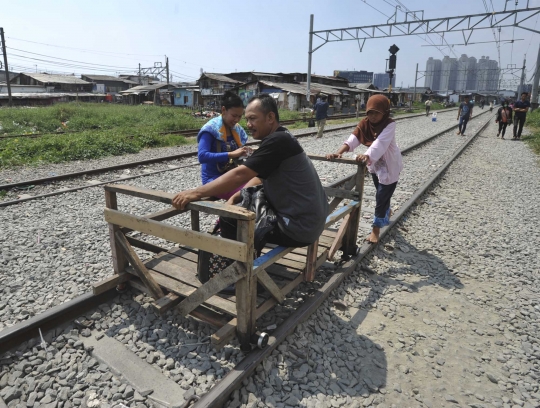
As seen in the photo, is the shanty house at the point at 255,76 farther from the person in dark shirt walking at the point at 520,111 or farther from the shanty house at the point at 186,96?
the person in dark shirt walking at the point at 520,111

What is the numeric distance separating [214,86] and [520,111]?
118 ft

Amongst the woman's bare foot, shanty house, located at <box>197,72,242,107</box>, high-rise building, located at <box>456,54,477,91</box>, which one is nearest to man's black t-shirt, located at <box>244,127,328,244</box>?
the woman's bare foot

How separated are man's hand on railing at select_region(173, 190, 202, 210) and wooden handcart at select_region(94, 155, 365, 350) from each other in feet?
0.14

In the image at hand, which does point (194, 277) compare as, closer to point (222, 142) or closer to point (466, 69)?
point (222, 142)

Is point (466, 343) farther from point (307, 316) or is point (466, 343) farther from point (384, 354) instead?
point (307, 316)

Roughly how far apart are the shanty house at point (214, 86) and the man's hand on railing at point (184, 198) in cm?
4292

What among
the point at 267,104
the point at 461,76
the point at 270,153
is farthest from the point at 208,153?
the point at 461,76

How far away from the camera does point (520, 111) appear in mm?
16203

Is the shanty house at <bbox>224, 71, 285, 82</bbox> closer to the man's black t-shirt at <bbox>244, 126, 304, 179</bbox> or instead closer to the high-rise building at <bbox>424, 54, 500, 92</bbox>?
the man's black t-shirt at <bbox>244, 126, 304, 179</bbox>

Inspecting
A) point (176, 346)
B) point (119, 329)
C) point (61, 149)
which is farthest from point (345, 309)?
point (61, 149)

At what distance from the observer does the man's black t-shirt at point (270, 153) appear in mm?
2650

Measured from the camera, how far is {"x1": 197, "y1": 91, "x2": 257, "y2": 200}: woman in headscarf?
12.3 feet

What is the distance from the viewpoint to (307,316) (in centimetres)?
325

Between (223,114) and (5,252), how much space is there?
10.1 ft
